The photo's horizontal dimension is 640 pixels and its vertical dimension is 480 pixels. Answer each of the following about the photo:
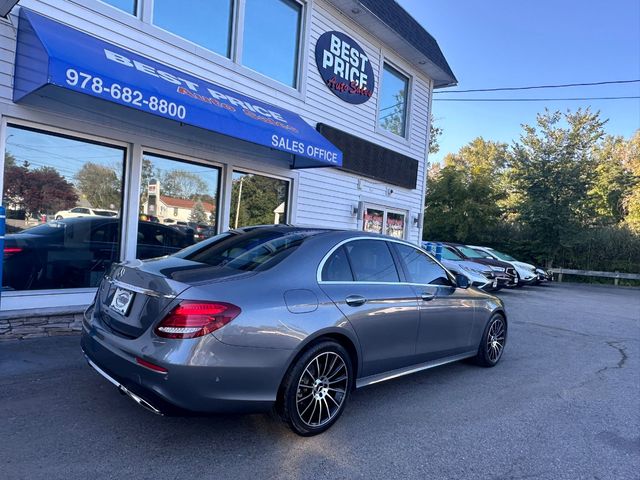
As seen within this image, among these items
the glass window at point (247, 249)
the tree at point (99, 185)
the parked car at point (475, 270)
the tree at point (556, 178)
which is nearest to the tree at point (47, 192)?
the tree at point (99, 185)

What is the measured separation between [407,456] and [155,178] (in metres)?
5.33

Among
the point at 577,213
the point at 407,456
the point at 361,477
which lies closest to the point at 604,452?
the point at 407,456

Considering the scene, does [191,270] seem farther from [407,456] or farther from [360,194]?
[360,194]

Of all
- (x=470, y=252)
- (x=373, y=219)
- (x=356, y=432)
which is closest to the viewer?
(x=356, y=432)

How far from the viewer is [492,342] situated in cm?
546

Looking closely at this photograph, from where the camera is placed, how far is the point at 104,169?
619 cm

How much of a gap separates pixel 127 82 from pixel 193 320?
328 cm

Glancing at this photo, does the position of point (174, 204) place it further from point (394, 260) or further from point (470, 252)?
point (470, 252)

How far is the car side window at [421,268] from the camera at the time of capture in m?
4.43

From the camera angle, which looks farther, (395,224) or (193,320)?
(395,224)

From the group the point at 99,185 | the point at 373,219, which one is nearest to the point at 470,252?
the point at 373,219

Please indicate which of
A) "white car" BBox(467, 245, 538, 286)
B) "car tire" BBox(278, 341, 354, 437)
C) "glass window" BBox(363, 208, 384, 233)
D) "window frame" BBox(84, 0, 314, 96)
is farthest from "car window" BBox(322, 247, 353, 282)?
"white car" BBox(467, 245, 538, 286)

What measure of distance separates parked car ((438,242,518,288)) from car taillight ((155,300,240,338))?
12.7 m

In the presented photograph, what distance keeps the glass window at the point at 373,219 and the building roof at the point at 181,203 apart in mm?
4155
